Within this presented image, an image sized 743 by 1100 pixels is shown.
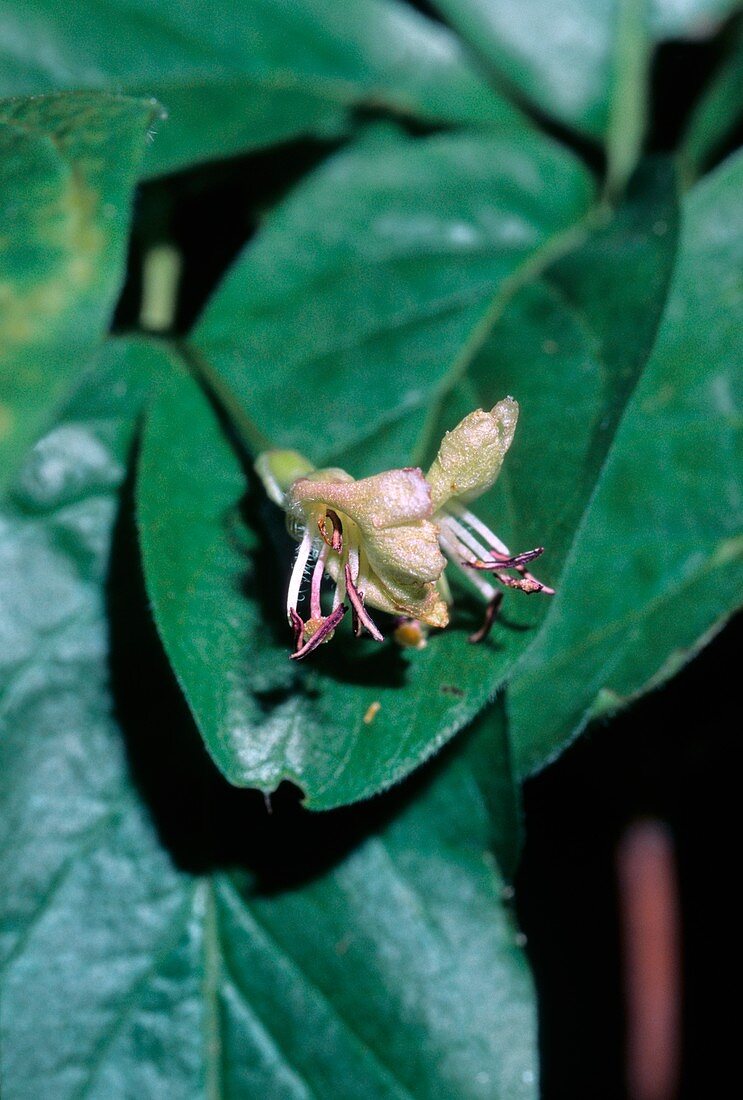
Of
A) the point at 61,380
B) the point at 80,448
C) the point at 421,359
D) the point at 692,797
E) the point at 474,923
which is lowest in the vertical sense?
the point at 692,797

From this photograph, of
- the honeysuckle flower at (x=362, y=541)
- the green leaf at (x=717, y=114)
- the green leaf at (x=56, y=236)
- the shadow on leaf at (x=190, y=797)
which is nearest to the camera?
the green leaf at (x=56, y=236)

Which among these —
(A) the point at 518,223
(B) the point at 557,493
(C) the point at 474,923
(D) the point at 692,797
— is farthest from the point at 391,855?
(A) the point at 518,223

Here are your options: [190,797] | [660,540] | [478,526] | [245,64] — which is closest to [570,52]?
[245,64]

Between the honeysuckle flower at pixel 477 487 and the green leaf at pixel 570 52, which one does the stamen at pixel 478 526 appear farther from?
the green leaf at pixel 570 52

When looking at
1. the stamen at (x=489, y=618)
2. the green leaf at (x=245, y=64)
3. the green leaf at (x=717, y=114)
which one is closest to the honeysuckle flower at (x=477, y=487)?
the stamen at (x=489, y=618)

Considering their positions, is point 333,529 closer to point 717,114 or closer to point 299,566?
point 299,566

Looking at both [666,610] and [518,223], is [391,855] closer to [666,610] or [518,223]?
[666,610]
